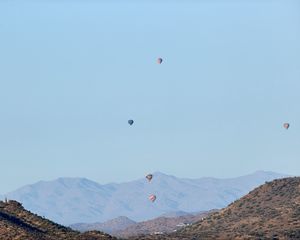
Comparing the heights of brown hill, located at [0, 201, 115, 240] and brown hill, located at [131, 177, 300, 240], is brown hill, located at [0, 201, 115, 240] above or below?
below

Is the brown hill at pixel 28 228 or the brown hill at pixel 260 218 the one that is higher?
the brown hill at pixel 260 218

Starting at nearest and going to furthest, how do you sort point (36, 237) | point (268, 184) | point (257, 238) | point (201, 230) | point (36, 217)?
point (36, 237), point (36, 217), point (257, 238), point (201, 230), point (268, 184)

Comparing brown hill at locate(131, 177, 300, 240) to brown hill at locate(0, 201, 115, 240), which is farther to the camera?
brown hill at locate(131, 177, 300, 240)

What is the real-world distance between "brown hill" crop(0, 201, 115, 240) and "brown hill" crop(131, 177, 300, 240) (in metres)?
26.3

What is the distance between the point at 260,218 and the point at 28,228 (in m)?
66.2

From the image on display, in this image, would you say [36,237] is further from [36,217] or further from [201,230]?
[201,230]

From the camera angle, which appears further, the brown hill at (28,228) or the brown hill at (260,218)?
the brown hill at (260,218)

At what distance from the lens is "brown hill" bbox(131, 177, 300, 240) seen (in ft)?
454

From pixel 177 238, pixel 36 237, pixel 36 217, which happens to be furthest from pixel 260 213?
pixel 36 237

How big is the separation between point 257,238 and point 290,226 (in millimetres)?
20795

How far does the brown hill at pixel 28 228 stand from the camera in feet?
330

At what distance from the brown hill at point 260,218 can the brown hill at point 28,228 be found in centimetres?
2626

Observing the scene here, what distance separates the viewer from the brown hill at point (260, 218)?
138500mm

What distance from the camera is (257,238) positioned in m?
127
